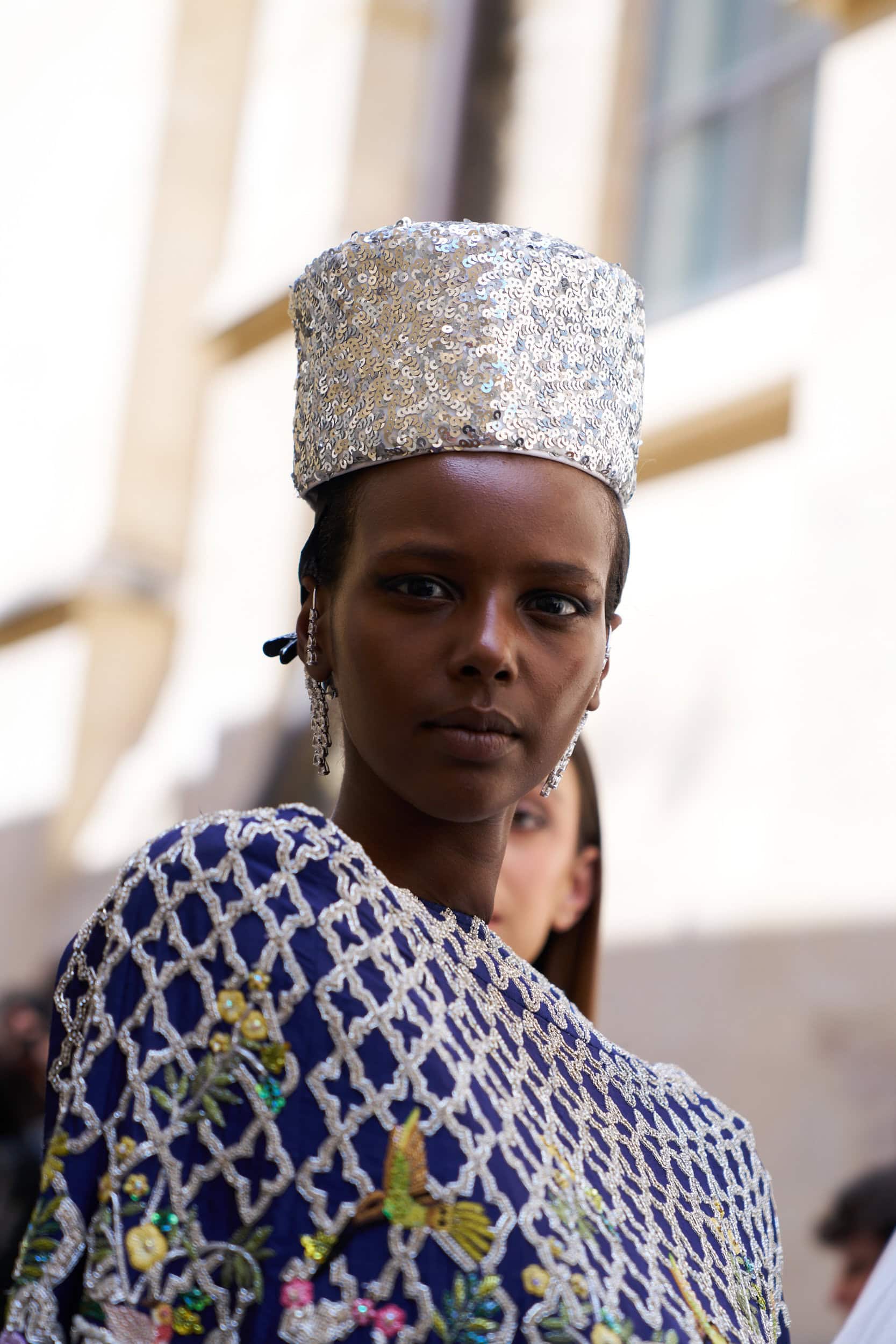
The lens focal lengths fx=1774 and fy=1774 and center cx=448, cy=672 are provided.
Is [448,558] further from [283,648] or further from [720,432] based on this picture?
[720,432]

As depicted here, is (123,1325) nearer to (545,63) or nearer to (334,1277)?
(334,1277)

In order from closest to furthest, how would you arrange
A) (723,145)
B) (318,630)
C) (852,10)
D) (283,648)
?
1. (318,630)
2. (283,648)
3. (852,10)
4. (723,145)

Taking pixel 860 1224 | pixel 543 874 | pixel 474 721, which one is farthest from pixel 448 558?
pixel 860 1224

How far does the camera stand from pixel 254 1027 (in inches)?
58.4

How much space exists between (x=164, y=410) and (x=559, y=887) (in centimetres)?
494

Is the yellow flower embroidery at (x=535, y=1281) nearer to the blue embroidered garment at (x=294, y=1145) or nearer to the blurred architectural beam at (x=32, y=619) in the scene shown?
the blue embroidered garment at (x=294, y=1145)

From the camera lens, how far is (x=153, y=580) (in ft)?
26.6

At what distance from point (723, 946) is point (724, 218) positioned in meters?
2.63

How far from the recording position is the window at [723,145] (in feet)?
19.0

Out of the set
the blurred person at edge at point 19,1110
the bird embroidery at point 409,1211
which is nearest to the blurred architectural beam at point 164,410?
the blurred person at edge at point 19,1110

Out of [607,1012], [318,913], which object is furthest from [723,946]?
[318,913]

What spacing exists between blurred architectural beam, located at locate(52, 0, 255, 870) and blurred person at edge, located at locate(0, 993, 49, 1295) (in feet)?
2.94

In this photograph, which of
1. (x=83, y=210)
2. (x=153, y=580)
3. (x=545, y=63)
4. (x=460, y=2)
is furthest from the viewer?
(x=83, y=210)

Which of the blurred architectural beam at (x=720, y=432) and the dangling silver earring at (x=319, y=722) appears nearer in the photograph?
the dangling silver earring at (x=319, y=722)
